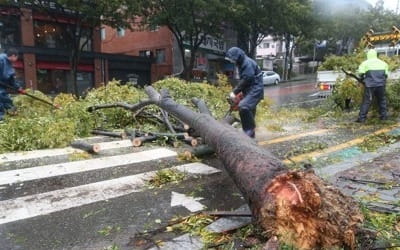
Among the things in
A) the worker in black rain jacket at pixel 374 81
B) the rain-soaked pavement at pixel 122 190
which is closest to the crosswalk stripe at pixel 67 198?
the rain-soaked pavement at pixel 122 190

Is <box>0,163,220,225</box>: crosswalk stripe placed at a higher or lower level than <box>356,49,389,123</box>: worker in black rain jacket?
lower

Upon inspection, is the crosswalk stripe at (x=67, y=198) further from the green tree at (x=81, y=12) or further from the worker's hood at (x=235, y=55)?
the green tree at (x=81, y=12)

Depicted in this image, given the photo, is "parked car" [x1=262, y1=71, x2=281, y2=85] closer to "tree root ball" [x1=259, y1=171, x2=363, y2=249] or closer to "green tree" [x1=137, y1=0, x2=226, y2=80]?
"green tree" [x1=137, y1=0, x2=226, y2=80]

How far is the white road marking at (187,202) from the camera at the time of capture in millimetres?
3711

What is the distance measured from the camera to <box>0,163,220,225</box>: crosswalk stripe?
362 cm

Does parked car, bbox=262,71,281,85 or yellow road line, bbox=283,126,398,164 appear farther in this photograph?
parked car, bbox=262,71,281,85

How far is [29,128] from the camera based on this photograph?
6.43m

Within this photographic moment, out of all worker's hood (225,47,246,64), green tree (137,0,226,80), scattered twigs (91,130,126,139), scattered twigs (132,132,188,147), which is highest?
green tree (137,0,226,80)

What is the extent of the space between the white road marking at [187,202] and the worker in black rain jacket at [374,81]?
5.85m

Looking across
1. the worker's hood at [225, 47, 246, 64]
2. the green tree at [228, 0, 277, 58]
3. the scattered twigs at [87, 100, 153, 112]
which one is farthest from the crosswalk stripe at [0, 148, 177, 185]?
the green tree at [228, 0, 277, 58]

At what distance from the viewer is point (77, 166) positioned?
16.9 feet

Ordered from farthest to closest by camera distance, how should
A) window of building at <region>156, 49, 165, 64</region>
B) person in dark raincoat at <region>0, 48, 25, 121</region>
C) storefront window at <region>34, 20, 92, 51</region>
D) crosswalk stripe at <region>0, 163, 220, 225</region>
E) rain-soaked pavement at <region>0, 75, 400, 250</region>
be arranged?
window of building at <region>156, 49, 165, 64</region> < storefront window at <region>34, 20, 92, 51</region> < person in dark raincoat at <region>0, 48, 25, 121</region> < crosswalk stripe at <region>0, 163, 220, 225</region> < rain-soaked pavement at <region>0, 75, 400, 250</region>

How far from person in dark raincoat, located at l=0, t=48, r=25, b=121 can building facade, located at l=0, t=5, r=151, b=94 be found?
1559 cm

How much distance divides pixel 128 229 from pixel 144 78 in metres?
29.1
